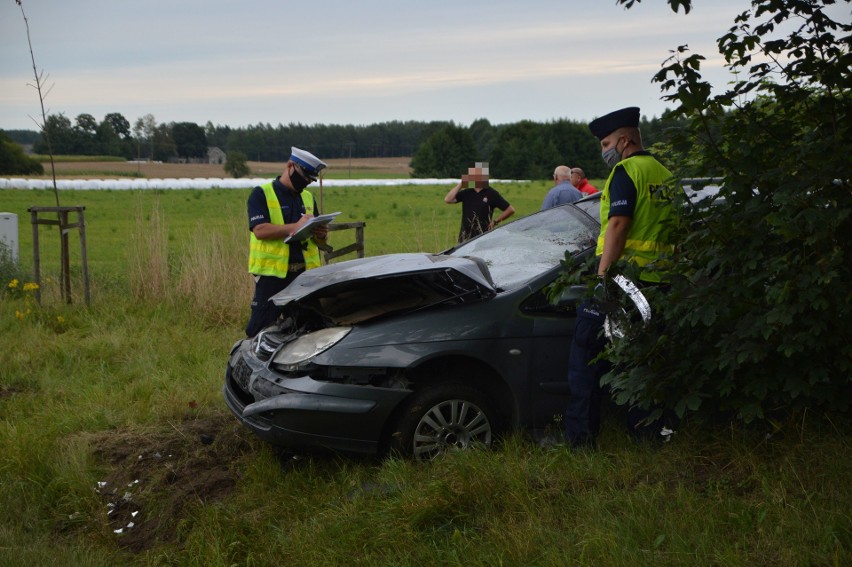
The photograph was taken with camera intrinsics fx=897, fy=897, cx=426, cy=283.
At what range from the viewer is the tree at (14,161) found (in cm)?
6247

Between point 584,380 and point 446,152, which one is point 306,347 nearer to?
point 584,380

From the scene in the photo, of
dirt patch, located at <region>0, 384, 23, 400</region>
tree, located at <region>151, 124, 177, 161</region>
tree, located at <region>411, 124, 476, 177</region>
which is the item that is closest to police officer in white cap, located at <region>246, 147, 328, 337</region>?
dirt patch, located at <region>0, 384, 23, 400</region>

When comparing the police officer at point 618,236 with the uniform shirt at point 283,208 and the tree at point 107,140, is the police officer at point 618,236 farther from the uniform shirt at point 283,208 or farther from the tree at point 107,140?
the tree at point 107,140

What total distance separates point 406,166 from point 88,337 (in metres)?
93.3

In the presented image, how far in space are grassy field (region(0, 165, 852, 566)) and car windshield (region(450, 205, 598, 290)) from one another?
1.05m

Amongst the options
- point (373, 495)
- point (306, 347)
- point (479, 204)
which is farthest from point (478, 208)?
point (373, 495)

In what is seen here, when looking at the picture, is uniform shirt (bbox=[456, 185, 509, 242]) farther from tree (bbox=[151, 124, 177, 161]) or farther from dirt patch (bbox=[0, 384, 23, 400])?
tree (bbox=[151, 124, 177, 161])

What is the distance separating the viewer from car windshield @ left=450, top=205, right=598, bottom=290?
5.41 m

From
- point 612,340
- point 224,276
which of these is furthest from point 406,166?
point 612,340

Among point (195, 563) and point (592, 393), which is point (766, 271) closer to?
point (592, 393)

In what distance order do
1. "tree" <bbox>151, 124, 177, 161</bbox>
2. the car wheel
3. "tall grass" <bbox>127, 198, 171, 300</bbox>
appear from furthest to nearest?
"tree" <bbox>151, 124, 177, 161</bbox>, "tall grass" <bbox>127, 198, 171, 300</bbox>, the car wheel

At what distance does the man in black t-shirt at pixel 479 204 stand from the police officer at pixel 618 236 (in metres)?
5.35

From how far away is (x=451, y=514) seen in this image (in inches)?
161

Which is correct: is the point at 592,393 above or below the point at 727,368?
below
